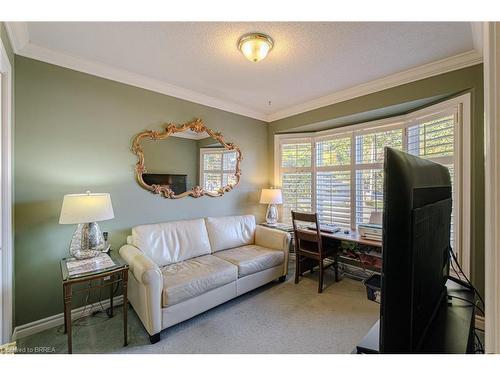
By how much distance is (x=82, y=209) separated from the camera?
177 cm

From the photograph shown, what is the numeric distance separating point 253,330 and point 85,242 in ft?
5.51

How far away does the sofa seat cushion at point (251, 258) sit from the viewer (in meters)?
2.42

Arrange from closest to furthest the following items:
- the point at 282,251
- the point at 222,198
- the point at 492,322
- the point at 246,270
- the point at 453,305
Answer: the point at 492,322, the point at 453,305, the point at 246,270, the point at 282,251, the point at 222,198

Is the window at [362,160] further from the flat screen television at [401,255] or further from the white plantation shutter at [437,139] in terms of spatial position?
the flat screen television at [401,255]

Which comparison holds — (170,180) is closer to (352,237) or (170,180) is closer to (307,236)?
(307,236)

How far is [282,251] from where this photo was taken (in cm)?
286

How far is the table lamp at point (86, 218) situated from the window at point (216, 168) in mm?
1347

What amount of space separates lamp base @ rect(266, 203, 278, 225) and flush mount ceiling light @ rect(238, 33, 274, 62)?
2331 mm

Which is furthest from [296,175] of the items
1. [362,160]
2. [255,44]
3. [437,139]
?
[255,44]

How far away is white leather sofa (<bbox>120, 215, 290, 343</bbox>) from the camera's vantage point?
5.93 feet
